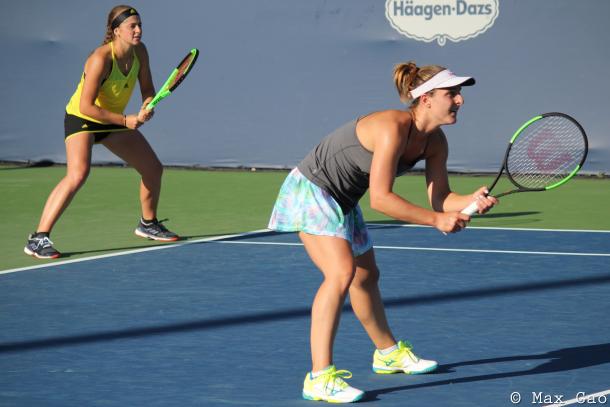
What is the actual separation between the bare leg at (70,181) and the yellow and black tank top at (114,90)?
0.17 metres

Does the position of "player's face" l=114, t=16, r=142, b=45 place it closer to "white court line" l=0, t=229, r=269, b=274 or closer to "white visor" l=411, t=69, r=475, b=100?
"white court line" l=0, t=229, r=269, b=274

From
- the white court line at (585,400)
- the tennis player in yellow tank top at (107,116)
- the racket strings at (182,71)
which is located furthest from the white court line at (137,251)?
the white court line at (585,400)

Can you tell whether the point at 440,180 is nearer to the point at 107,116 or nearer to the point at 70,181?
the point at 107,116

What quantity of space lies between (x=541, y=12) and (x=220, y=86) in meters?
3.50

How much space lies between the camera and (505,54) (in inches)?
463

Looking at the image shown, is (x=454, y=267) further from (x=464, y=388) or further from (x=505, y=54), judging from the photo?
(x=505, y=54)

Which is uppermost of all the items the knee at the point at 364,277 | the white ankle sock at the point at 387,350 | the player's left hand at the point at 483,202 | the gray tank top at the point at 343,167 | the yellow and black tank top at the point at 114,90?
the yellow and black tank top at the point at 114,90

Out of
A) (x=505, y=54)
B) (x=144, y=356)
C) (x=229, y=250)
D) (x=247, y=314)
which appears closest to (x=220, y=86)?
(x=505, y=54)

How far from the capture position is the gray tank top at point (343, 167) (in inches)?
165

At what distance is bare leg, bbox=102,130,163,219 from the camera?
25.2 ft

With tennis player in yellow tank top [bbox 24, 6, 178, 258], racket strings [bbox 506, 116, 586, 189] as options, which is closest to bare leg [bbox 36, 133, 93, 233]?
tennis player in yellow tank top [bbox 24, 6, 178, 258]

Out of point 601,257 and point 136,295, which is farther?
point 601,257

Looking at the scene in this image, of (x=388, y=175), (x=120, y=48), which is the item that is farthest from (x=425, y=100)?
(x=120, y=48)

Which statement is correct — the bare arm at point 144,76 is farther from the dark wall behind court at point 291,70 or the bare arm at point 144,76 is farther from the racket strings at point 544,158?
the dark wall behind court at point 291,70
